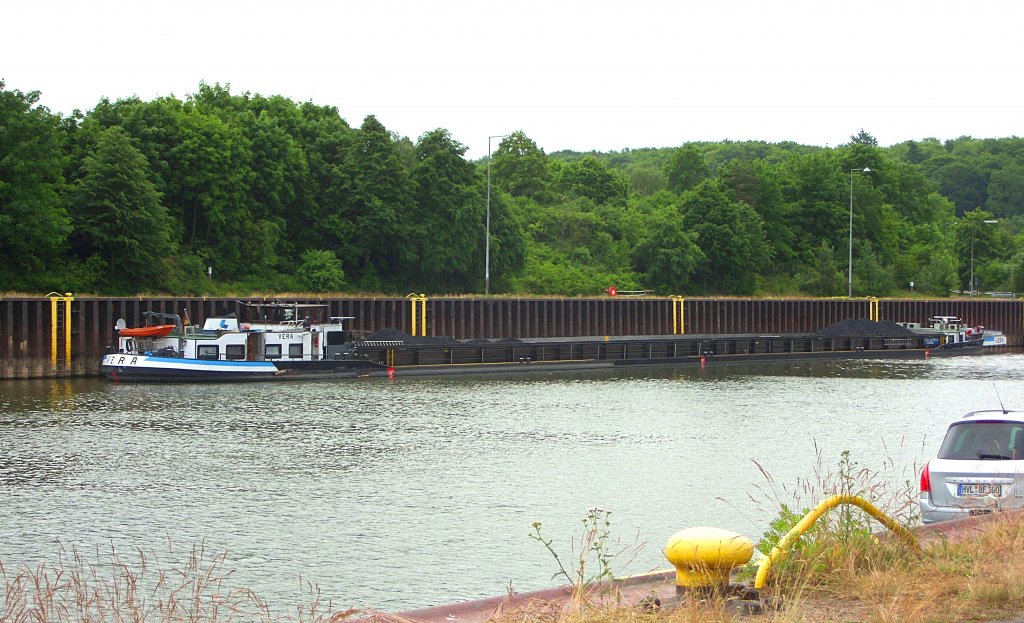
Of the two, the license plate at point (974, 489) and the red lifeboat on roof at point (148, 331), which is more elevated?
the red lifeboat on roof at point (148, 331)

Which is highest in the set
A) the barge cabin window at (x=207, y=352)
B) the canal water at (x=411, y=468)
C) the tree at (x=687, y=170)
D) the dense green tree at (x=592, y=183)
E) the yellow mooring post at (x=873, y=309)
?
the tree at (x=687, y=170)

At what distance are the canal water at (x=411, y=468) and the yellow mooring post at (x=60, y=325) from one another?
8.92ft

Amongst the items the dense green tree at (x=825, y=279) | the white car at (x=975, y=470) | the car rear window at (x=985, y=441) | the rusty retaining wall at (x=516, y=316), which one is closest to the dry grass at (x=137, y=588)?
the white car at (x=975, y=470)

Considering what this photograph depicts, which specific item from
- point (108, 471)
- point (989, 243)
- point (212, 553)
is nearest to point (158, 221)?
point (108, 471)

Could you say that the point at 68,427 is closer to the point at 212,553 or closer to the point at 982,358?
the point at 212,553

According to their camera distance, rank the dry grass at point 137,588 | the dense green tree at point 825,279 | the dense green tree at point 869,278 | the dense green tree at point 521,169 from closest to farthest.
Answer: the dry grass at point 137,588 < the dense green tree at point 825,279 < the dense green tree at point 869,278 < the dense green tree at point 521,169

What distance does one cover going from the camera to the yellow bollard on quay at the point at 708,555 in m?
9.77

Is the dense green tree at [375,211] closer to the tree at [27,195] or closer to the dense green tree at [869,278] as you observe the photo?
the tree at [27,195]

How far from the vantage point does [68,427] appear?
108 feet

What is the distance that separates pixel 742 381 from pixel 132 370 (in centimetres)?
2796

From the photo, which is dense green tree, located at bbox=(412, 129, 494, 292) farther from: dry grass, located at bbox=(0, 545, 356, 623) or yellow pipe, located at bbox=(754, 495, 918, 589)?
yellow pipe, located at bbox=(754, 495, 918, 589)

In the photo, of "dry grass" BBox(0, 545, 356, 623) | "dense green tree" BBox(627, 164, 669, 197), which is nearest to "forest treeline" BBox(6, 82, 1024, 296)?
"dense green tree" BBox(627, 164, 669, 197)

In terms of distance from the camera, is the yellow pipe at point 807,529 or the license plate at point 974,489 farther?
the license plate at point 974,489

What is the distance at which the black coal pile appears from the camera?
7575cm
